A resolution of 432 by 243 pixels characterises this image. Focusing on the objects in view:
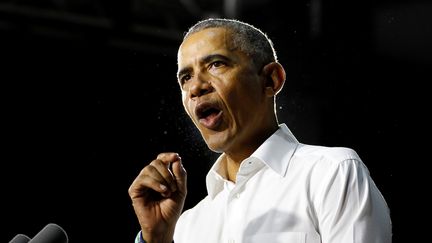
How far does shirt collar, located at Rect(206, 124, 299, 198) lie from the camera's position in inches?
44.6

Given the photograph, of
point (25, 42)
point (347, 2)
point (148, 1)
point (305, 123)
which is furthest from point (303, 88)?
point (25, 42)

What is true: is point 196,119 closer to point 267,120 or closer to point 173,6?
point 267,120

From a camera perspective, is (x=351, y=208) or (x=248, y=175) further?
(x=248, y=175)

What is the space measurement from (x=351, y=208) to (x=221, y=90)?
320mm

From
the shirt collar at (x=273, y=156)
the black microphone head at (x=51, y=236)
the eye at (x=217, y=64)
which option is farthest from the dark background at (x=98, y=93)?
the black microphone head at (x=51, y=236)

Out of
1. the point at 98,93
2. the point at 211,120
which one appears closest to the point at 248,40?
the point at 211,120

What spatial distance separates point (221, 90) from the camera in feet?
3.80

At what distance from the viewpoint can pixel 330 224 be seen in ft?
3.21

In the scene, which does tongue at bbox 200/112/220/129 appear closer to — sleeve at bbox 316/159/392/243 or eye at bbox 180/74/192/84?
eye at bbox 180/74/192/84

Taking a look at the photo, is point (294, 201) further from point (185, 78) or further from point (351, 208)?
point (185, 78)

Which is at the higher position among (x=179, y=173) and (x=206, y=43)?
(x=206, y=43)

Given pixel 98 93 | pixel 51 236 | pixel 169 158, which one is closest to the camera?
pixel 51 236

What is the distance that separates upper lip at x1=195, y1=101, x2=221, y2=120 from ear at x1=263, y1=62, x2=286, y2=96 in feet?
0.45

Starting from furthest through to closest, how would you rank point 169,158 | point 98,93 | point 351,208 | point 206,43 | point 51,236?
point 98,93
point 206,43
point 169,158
point 351,208
point 51,236
